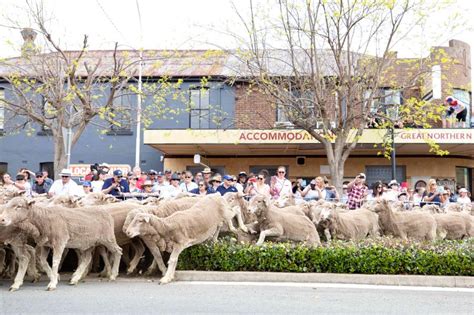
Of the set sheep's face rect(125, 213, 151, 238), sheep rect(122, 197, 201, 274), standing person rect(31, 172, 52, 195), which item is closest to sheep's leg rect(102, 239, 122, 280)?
sheep rect(122, 197, 201, 274)

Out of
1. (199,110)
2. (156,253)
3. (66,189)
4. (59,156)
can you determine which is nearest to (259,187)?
(156,253)

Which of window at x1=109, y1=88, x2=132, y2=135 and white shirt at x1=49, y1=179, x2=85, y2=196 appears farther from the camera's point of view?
window at x1=109, y1=88, x2=132, y2=135

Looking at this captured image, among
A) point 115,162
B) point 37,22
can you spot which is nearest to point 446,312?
point 37,22

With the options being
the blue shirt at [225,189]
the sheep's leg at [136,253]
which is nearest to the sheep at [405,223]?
the blue shirt at [225,189]

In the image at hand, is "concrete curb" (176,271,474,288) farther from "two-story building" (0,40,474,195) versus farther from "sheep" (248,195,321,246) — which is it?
"two-story building" (0,40,474,195)

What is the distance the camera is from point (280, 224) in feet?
34.4

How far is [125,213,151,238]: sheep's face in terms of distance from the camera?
28.7 ft

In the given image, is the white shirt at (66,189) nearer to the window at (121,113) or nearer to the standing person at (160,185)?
the standing person at (160,185)

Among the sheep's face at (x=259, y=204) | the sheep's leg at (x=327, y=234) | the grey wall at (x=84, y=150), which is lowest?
the sheep's leg at (x=327, y=234)

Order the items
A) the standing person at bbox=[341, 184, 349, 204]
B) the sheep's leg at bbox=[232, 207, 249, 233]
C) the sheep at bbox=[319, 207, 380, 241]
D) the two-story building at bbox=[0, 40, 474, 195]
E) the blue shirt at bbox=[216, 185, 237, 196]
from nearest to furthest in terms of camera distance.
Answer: the sheep's leg at bbox=[232, 207, 249, 233]
the sheep at bbox=[319, 207, 380, 241]
the blue shirt at bbox=[216, 185, 237, 196]
the standing person at bbox=[341, 184, 349, 204]
the two-story building at bbox=[0, 40, 474, 195]

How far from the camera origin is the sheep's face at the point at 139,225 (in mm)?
8749

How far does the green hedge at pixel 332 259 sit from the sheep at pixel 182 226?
533 millimetres

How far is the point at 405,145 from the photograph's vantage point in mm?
22188

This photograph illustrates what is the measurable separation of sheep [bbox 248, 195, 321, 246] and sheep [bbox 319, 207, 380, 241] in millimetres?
461
